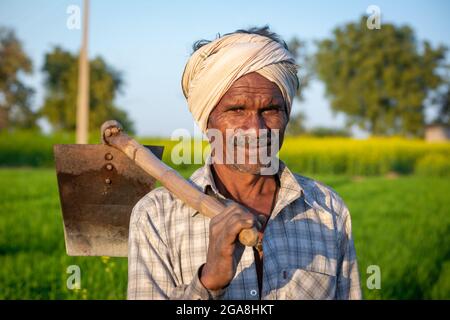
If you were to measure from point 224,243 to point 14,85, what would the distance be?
3760 centimetres

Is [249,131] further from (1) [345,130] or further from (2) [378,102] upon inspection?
(1) [345,130]

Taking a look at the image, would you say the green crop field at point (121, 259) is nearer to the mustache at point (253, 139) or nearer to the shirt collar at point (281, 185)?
the shirt collar at point (281, 185)

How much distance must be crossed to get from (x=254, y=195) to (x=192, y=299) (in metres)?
0.60

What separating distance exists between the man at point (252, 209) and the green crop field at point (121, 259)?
2202mm

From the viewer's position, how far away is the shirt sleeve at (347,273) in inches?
94.3

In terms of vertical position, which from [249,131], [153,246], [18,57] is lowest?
[153,246]

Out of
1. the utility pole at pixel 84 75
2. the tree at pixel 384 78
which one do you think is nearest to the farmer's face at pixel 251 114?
the utility pole at pixel 84 75

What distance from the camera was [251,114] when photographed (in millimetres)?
2285

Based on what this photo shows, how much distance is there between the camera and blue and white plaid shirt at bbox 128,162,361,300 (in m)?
2.10

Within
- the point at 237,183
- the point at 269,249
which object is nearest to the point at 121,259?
the point at 237,183

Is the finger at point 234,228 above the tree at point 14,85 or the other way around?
the other way around

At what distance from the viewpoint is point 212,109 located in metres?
2.38

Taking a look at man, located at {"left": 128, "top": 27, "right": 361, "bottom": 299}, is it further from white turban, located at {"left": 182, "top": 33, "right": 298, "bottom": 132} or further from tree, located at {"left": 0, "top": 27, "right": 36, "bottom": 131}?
tree, located at {"left": 0, "top": 27, "right": 36, "bottom": 131}

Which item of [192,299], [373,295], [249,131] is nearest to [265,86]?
[249,131]
